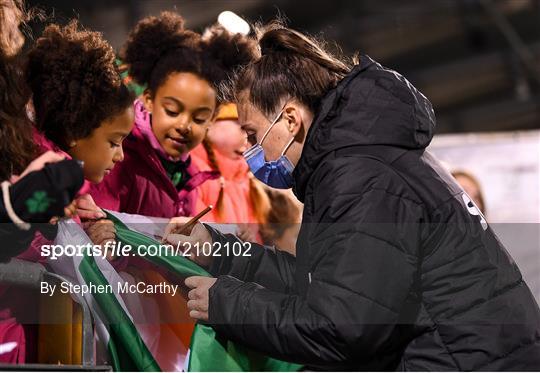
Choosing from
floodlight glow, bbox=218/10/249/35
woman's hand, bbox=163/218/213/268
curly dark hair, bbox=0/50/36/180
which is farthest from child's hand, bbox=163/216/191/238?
floodlight glow, bbox=218/10/249/35

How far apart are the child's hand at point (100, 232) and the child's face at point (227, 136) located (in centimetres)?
55

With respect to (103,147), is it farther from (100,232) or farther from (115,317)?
(115,317)

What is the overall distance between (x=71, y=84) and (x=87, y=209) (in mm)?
309

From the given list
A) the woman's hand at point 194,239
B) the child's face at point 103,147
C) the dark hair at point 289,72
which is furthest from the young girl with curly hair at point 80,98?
the dark hair at point 289,72

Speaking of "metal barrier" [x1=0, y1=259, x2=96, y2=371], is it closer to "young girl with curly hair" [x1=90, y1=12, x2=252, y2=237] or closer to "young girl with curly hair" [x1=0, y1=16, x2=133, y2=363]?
"young girl with curly hair" [x1=0, y1=16, x2=133, y2=363]

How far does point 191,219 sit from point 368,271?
23.4 inches

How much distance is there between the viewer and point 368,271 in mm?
2055

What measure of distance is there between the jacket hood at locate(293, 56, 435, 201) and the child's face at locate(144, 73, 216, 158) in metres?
0.54

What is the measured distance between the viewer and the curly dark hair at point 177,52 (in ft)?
8.88

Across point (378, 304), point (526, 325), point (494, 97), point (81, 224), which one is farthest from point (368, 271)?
point (494, 97)

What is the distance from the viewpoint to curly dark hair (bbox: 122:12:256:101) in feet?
8.88

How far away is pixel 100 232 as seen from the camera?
236 cm

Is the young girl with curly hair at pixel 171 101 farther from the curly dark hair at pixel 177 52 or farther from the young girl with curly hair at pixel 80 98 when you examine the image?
the young girl with curly hair at pixel 80 98

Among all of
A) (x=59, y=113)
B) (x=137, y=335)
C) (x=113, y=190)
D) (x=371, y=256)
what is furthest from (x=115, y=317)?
(x=371, y=256)
